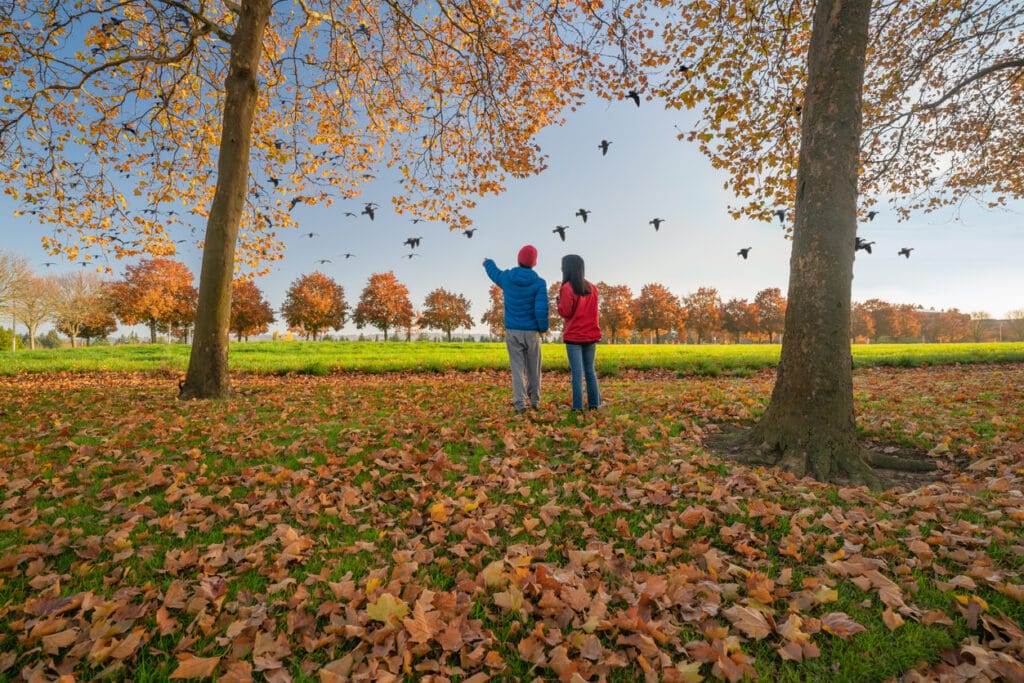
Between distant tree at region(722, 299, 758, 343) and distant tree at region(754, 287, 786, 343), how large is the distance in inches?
52.8

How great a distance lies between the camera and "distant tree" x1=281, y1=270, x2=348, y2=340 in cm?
6131

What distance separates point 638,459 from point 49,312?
76.9 metres

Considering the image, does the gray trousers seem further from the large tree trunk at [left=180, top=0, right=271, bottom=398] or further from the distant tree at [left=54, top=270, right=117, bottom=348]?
the distant tree at [left=54, top=270, right=117, bottom=348]

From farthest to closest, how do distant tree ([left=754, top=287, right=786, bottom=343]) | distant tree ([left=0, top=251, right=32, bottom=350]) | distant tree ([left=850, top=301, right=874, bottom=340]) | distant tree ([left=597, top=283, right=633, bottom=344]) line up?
A: distant tree ([left=850, top=301, right=874, bottom=340]) → distant tree ([left=754, top=287, right=786, bottom=343]) → distant tree ([left=597, top=283, right=633, bottom=344]) → distant tree ([left=0, top=251, right=32, bottom=350])

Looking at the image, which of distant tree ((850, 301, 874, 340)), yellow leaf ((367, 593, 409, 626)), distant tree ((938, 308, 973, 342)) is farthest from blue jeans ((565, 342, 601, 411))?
distant tree ((938, 308, 973, 342))

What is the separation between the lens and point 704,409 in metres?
7.32

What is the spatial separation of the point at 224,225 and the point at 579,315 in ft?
24.6

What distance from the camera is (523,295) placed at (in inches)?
275

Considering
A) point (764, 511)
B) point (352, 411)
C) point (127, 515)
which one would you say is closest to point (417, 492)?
point (127, 515)

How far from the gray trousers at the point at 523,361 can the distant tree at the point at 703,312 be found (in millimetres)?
81497

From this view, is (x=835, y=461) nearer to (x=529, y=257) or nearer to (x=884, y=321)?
(x=529, y=257)

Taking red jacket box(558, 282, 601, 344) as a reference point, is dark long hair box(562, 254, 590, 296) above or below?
above

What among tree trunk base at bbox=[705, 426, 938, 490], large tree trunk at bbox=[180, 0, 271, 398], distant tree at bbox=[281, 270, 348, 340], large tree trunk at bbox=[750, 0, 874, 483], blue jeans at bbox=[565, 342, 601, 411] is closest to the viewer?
tree trunk base at bbox=[705, 426, 938, 490]

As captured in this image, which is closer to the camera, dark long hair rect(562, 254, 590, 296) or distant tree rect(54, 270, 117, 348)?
dark long hair rect(562, 254, 590, 296)
